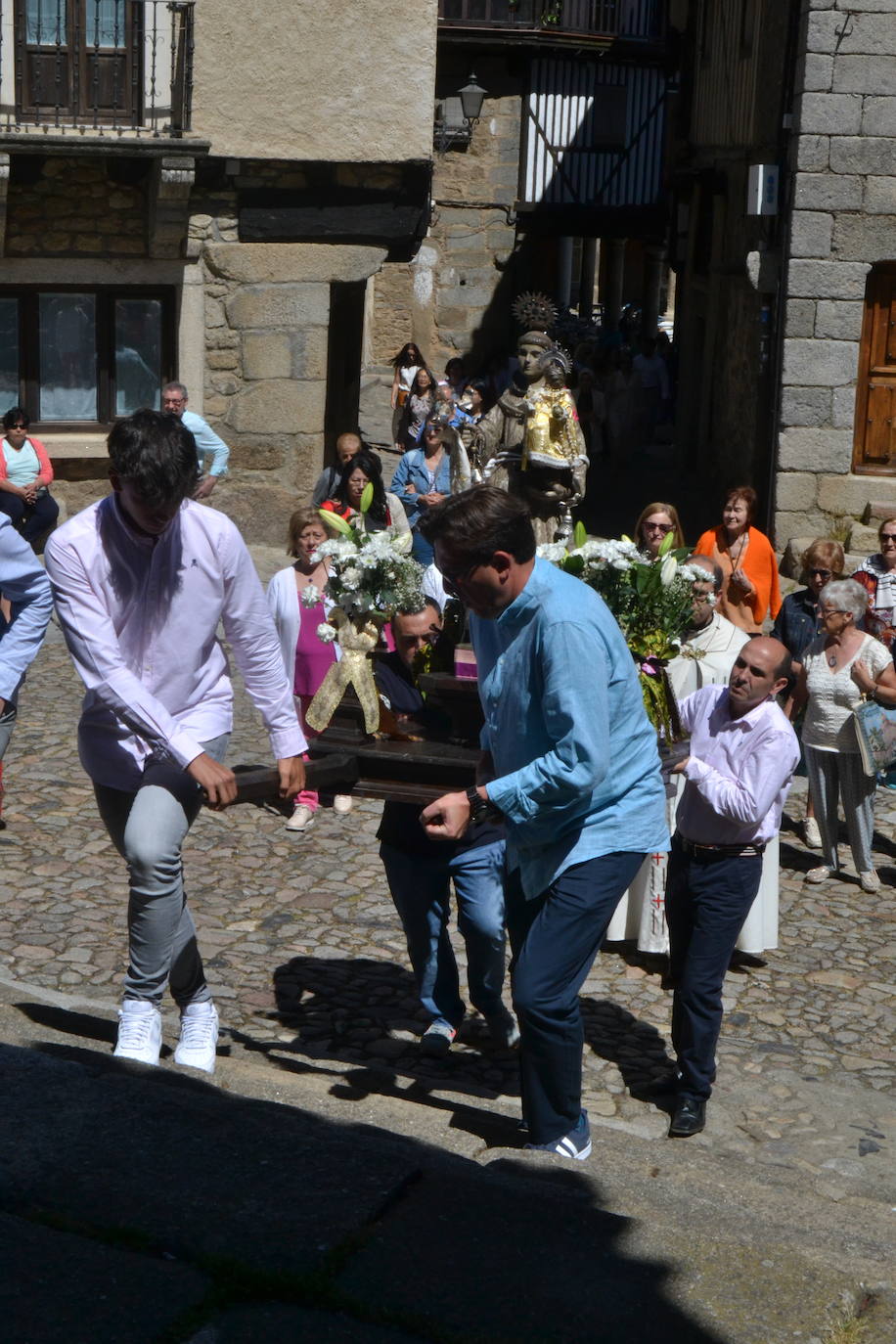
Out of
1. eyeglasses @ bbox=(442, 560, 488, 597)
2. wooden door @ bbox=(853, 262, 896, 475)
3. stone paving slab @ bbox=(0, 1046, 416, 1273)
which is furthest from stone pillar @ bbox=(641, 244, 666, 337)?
stone paving slab @ bbox=(0, 1046, 416, 1273)

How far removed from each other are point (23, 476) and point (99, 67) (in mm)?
3659

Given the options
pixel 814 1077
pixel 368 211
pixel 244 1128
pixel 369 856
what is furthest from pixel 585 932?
pixel 368 211

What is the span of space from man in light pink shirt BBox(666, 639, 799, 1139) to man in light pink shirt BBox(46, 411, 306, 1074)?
153cm

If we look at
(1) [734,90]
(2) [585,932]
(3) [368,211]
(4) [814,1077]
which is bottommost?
(4) [814,1077]

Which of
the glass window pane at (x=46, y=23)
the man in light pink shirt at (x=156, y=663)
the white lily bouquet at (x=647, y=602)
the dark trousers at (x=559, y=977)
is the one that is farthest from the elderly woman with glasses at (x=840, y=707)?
the glass window pane at (x=46, y=23)

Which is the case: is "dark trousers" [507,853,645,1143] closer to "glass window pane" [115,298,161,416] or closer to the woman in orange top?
the woman in orange top

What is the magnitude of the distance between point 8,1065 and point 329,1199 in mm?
1038

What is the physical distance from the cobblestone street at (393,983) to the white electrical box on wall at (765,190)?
7.74 metres

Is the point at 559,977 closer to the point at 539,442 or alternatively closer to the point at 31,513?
the point at 539,442

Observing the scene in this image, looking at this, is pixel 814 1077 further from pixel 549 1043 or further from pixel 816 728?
pixel 816 728

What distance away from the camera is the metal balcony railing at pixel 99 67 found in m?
13.0

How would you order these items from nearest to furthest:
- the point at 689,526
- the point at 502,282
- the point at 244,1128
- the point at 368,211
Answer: the point at 244,1128
the point at 368,211
the point at 689,526
the point at 502,282

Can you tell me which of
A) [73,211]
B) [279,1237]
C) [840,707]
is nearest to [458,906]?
[279,1237]

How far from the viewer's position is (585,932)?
13.4 ft
